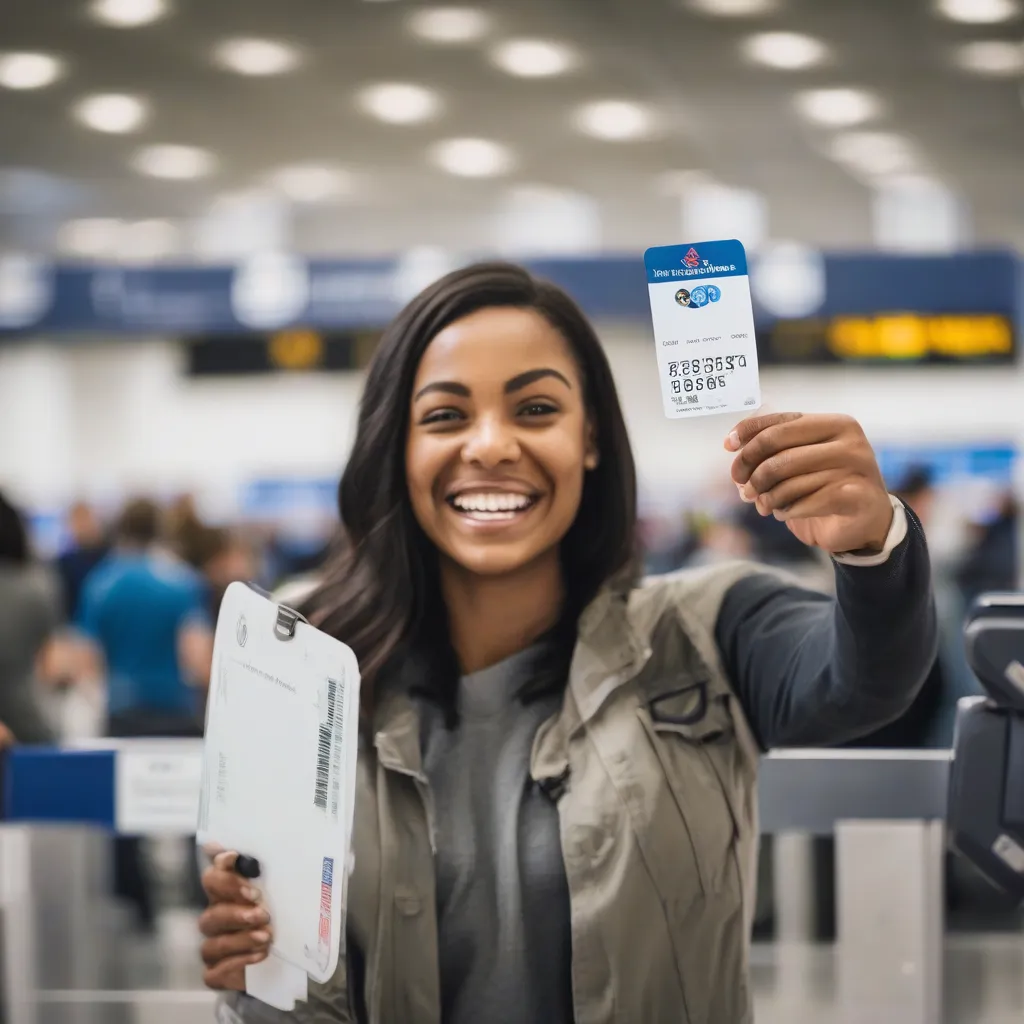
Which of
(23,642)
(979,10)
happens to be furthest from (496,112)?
(23,642)

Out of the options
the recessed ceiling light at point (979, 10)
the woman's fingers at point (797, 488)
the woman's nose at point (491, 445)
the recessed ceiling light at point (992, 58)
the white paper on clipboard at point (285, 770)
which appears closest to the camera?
the woman's fingers at point (797, 488)

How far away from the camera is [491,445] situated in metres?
1.48

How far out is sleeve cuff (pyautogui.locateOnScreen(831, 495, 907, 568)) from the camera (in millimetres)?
1246

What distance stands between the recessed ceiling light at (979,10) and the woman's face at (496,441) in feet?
12.9

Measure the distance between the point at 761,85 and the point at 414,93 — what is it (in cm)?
155

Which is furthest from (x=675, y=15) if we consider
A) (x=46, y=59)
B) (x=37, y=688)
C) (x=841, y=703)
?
(x=841, y=703)

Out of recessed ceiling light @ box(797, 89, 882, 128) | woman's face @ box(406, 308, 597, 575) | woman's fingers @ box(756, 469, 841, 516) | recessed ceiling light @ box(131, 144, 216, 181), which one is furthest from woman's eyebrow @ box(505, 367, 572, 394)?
recessed ceiling light @ box(131, 144, 216, 181)

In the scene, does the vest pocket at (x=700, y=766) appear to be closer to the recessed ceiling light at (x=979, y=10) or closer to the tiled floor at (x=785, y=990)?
the tiled floor at (x=785, y=990)

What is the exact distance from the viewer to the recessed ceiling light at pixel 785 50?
5.25 m

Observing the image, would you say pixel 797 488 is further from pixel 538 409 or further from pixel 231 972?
pixel 231 972

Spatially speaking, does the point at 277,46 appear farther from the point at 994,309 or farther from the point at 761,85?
the point at 994,309

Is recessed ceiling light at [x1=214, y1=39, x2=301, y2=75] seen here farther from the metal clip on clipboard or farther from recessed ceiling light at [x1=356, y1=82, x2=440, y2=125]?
the metal clip on clipboard

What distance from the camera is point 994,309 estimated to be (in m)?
7.50

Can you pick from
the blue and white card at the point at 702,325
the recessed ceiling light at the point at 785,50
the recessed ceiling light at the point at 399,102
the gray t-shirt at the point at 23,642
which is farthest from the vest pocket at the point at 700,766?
the recessed ceiling light at the point at 399,102
